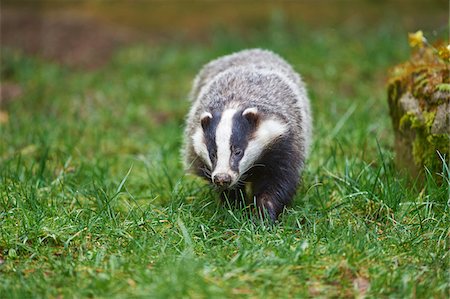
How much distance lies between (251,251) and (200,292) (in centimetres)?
59

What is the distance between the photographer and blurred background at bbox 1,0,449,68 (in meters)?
10.0

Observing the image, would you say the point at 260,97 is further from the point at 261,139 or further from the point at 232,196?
the point at 232,196

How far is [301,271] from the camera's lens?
3631mm

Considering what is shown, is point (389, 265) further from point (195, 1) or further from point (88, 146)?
point (195, 1)

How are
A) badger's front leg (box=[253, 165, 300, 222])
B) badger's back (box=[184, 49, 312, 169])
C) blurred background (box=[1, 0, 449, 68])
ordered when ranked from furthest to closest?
blurred background (box=[1, 0, 449, 68]), badger's back (box=[184, 49, 312, 169]), badger's front leg (box=[253, 165, 300, 222])

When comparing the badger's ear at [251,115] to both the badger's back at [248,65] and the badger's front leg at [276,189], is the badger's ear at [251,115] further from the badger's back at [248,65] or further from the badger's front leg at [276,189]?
the badger's back at [248,65]

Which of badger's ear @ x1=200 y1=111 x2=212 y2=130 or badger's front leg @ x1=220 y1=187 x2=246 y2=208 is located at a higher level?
badger's ear @ x1=200 y1=111 x2=212 y2=130

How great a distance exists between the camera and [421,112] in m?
5.04

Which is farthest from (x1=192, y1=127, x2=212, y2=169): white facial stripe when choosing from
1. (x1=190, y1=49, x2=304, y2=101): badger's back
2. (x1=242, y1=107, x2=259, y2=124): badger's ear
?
(x1=190, y1=49, x2=304, y2=101): badger's back

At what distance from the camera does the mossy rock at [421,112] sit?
485 centimetres

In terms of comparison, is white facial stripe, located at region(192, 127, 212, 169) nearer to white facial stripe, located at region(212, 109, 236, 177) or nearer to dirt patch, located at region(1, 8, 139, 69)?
white facial stripe, located at region(212, 109, 236, 177)

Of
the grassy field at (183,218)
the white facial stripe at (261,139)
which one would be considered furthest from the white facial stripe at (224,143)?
the grassy field at (183,218)

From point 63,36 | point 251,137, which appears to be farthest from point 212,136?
point 63,36

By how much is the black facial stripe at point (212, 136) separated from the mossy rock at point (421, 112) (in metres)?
1.55
